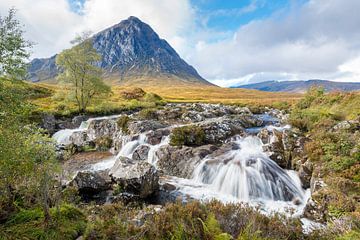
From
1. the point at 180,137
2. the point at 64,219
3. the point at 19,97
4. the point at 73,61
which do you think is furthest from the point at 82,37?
the point at 64,219

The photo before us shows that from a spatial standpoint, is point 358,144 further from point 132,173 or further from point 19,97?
point 19,97

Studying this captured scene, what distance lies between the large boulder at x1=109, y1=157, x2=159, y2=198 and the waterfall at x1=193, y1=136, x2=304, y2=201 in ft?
13.1

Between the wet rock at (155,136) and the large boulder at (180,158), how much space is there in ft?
8.20

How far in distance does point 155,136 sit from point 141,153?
2.57m

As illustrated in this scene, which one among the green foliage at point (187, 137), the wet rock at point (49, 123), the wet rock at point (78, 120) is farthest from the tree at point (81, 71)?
the green foliage at point (187, 137)

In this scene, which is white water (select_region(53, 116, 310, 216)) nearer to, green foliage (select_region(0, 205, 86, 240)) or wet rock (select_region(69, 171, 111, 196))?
wet rock (select_region(69, 171, 111, 196))

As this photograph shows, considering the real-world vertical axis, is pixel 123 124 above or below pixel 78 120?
above

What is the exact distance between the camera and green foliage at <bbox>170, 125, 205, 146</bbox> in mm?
21391

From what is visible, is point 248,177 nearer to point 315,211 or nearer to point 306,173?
point 306,173

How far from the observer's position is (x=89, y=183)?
45.5 ft

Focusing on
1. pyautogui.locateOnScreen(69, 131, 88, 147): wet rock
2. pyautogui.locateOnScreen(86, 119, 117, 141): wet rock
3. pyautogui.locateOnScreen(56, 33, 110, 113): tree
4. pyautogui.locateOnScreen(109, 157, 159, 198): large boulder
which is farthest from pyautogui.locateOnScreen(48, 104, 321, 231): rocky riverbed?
pyautogui.locateOnScreen(56, 33, 110, 113): tree

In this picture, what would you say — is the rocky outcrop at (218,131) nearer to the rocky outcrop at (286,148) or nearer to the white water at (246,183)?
the white water at (246,183)

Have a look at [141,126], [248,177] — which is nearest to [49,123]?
[141,126]

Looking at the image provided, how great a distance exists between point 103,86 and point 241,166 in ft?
102
